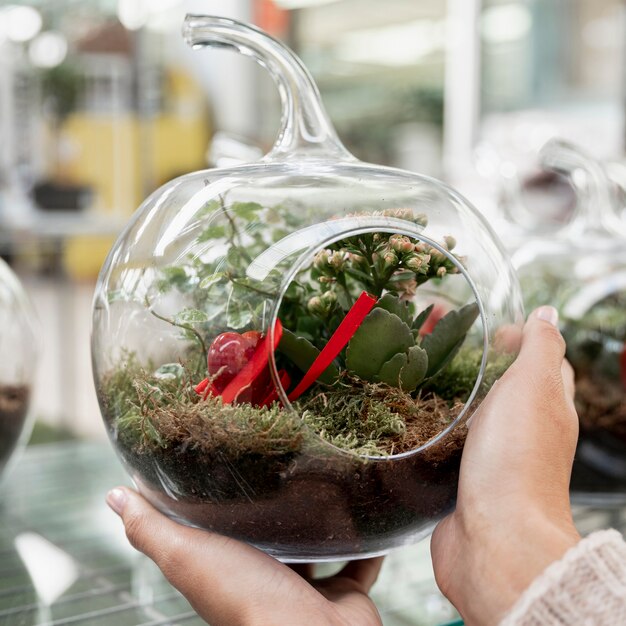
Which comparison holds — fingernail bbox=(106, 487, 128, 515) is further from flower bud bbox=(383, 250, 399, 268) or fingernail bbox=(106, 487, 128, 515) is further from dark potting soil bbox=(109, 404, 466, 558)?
flower bud bbox=(383, 250, 399, 268)

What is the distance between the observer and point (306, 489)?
0.48m

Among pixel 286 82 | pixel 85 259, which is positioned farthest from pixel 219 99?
pixel 286 82

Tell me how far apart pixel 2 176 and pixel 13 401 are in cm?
336

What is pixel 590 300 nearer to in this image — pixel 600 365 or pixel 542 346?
pixel 600 365

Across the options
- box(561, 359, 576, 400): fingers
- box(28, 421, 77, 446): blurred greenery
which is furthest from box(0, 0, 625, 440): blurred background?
box(561, 359, 576, 400): fingers

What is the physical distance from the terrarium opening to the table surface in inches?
7.2

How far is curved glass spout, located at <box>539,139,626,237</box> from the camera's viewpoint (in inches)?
32.8

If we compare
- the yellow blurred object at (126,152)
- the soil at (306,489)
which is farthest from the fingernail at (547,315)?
the yellow blurred object at (126,152)

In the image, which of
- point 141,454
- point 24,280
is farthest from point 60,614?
point 24,280

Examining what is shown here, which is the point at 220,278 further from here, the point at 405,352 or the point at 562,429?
the point at 562,429

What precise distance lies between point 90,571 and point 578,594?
1.37 feet

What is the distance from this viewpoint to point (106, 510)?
0.87m

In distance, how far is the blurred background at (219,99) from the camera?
3.05 meters

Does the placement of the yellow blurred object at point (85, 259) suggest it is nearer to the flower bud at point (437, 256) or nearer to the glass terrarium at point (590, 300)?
the glass terrarium at point (590, 300)
